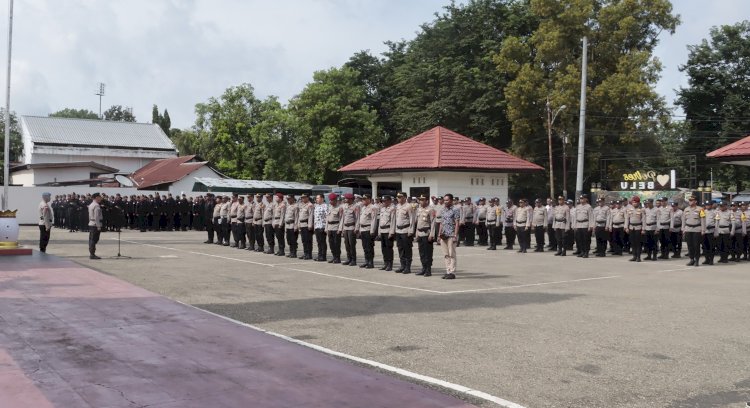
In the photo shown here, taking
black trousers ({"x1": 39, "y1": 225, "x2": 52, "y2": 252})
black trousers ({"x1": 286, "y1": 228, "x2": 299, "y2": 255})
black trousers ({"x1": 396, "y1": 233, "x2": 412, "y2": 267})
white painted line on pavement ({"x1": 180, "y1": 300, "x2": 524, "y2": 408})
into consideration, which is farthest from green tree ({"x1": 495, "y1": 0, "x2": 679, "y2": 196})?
white painted line on pavement ({"x1": 180, "y1": 300, "x2": 524, "y2": 408})

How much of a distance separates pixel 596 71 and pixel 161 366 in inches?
1381

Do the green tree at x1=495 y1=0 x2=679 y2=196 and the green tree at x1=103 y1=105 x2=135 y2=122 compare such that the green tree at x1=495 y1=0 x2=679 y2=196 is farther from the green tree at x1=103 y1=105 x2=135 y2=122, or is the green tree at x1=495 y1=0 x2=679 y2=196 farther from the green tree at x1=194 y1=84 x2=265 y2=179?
the green tree at x1=103 y1=105 x2=135 y2=122

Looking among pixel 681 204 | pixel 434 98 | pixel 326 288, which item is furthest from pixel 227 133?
pixel 326 288

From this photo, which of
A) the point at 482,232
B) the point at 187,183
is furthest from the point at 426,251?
the point at 187,183

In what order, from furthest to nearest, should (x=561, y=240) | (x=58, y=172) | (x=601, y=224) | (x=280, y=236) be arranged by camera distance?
(x=58, y=172), (x=561, y=240), (x=601, y=224), (x=280, y=236)

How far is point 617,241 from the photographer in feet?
71.2

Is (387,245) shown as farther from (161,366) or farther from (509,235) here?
(161,366)

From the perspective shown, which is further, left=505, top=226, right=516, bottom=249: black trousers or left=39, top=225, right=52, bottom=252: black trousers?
left=505, top=226, right=516, bottom=249: black trousers

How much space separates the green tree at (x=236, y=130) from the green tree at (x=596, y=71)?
2192 cm

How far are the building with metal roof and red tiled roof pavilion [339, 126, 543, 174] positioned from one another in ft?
97.4

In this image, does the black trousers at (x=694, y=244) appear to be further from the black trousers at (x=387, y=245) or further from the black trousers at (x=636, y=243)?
the black trousers at (x=387, y=245)

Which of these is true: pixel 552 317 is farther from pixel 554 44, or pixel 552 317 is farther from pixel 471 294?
pixel 554 44

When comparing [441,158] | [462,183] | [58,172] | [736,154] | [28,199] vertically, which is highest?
[58,172]

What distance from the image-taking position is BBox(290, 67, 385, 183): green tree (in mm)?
45906
